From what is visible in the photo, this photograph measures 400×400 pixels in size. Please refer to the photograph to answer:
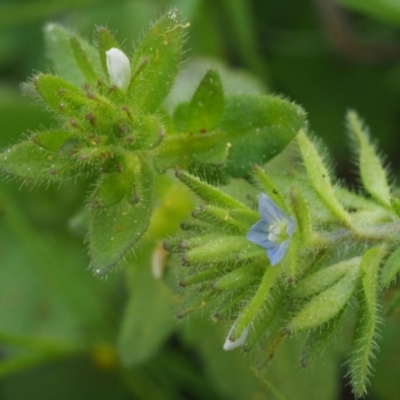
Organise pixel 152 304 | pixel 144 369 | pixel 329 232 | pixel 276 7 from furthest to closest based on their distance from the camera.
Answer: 1. pixel 276 7
2. pixel 144 369
3. pixel 152 304
4. pixel 329 232

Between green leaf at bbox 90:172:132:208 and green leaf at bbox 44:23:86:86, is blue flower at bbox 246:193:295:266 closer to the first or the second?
green leaf at bbox 90:172:132:208

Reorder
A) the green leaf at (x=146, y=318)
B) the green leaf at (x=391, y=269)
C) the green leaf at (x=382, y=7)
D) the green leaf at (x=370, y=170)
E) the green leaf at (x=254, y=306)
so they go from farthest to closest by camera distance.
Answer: the green leaf at (x=382, y=7) → the green leaf at (x=146, y=318) → the green leaf at (x=370, y=170) → the green leaf at (x=391, y=269) → the green leaf at (x=254, y=306)

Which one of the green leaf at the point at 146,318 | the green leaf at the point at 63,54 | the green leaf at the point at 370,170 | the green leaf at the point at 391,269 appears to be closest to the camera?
the green leaf at the point at 391,269

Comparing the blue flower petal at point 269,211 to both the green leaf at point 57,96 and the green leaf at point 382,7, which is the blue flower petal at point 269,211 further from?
the green leaf at point 382,7

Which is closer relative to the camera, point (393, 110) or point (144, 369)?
point (144, 369)

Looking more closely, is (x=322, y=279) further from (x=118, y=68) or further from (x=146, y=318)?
(x=146, y=318)

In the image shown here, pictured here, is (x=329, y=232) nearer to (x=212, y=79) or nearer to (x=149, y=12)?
(x=212, y=79)

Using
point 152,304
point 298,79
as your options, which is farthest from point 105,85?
point 298,79

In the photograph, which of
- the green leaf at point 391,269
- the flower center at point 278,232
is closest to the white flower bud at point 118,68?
the flower center at point 278,232
